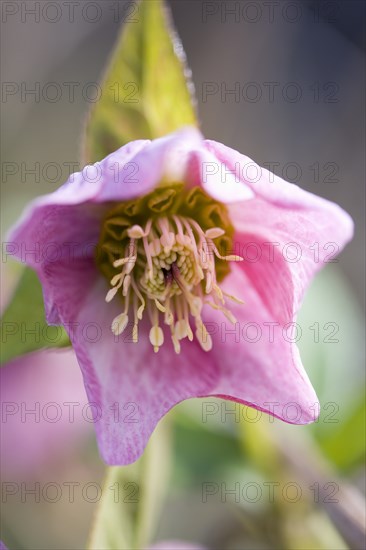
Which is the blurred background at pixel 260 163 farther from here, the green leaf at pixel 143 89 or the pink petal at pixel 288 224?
A: the pink petal at pixel 288 224

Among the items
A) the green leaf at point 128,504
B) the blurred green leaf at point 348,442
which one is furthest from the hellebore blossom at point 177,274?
the blurred green leaf at point 348,442

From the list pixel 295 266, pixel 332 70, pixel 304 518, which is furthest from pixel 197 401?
pixel 332 70

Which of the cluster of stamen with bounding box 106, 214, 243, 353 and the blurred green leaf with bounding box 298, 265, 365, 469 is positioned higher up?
the cluster of stamen with bounding box 106, 214, 243, 353

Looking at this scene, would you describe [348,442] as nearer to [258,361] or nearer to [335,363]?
[335,363]

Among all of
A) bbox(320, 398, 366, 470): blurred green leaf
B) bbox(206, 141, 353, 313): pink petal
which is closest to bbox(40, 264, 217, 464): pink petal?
bbox(206, 141, 353, 313): pink petal

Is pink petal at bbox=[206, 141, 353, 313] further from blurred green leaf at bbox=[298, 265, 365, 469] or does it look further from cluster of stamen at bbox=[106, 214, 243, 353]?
blurred green leaf at bbox=[298, 265, 365, 469]

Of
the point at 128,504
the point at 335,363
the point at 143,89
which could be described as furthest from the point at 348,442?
the point at 143,89
